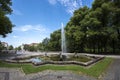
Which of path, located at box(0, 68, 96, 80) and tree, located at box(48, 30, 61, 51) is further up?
tree, located at box(48, 30, 61, 51)

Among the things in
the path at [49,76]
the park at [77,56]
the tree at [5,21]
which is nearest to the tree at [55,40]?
the park at [77,56]

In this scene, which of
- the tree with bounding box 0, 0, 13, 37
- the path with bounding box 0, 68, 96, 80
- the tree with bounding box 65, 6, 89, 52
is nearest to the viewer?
the path with bounding box 0, 68, 96, 80

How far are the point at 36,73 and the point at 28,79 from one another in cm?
158

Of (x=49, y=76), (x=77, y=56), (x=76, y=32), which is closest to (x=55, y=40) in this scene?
(x=76, y=32)

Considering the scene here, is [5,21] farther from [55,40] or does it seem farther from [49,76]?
[55,40]

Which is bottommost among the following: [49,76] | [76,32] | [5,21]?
A: [49,76]

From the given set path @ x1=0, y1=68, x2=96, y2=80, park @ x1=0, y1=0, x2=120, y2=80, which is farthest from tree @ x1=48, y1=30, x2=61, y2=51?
path @ x1=0, y1=68, x2=96, y2=80

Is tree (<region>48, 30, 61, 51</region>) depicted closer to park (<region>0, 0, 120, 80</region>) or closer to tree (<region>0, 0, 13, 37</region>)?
park (<region>0, 0, 120, 80</region>)

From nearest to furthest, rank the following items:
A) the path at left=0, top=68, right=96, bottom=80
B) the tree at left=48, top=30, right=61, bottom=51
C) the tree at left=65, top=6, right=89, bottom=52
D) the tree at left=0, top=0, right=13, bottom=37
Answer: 1. the path at left=0, top=68, right=96, bottom=80
2. the tree at left=0, top=0, right=13, bottom=37
3. the tree at left=65, top=6, right=89, bottom=52
4. the tree at left=48, top=30, right=61, bottom=51

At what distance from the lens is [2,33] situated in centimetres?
3675

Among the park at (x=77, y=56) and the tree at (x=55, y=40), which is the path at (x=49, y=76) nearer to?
the park at (x=77, y=56)

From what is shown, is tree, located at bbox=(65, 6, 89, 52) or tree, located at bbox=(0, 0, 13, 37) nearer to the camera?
tree, located at bbox=(0, 0, 13, 37)

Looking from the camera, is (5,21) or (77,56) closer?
(77,56)

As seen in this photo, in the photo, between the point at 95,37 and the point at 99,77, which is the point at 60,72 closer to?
the point at 99,77
